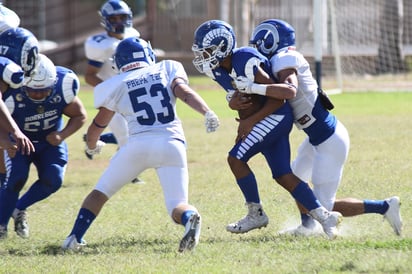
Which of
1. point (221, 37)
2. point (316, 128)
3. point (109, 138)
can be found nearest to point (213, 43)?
point (221, 37)

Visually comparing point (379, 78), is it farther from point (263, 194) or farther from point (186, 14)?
point (263, 194)

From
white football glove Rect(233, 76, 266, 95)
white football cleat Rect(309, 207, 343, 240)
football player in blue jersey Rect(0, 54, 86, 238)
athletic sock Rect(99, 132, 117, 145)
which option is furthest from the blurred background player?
white football cleat Rect(309, 207, 343, 240)

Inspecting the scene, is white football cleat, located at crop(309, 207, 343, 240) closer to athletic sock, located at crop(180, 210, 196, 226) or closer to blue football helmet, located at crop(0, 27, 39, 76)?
athletic sock, located at crop(180, 210, 196, 226)

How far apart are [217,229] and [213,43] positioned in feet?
5.09

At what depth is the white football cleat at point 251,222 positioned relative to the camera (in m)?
6.86

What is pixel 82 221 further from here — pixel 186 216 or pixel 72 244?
pixel 186 216

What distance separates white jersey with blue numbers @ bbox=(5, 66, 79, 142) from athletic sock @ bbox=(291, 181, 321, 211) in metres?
2.15

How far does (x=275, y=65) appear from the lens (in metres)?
6.80

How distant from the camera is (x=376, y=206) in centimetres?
684

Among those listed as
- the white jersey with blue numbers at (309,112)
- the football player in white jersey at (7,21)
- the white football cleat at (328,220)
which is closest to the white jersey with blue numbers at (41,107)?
the football player in white jersey at (7,21)

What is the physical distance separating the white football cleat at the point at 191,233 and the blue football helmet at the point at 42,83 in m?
1.88

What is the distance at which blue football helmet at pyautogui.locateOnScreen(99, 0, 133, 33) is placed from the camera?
10.9 metres

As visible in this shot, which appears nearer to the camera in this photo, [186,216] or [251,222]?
[186,216]

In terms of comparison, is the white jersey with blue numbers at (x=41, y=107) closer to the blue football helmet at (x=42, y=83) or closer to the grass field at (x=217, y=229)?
the blue football helmet at (x=42, y=83)
